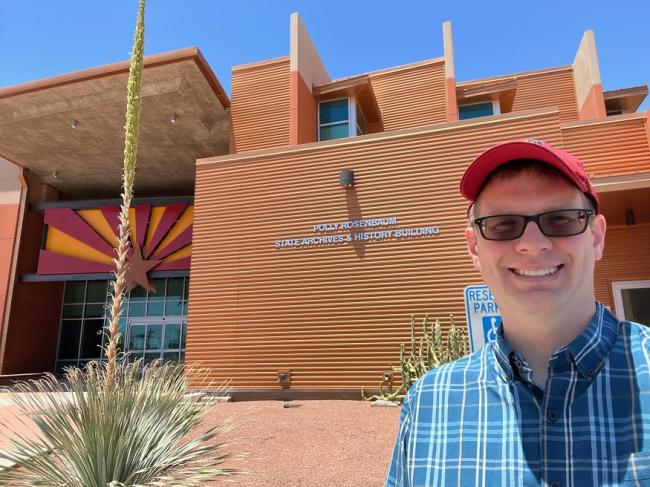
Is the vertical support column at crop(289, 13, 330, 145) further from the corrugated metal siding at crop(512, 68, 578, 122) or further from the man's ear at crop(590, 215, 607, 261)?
the man's ear at crop(590, 215, 607, 261)

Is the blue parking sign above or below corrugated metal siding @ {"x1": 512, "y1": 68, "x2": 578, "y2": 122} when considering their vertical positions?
below

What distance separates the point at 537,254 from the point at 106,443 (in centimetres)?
402

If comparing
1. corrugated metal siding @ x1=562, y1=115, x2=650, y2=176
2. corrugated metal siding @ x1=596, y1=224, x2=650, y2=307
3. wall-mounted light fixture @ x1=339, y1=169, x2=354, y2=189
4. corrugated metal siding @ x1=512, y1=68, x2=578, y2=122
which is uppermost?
corrugated metal siding @ x1=512, y1=68, x2=578, y2=122

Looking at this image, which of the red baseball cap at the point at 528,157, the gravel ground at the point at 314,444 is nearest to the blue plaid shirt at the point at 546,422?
the red baseball cap at the point at 528,157

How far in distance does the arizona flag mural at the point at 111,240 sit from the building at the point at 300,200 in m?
0.07

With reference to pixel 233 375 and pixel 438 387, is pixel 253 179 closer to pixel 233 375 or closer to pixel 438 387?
pixel 233 375

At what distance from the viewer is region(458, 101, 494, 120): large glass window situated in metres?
16.6

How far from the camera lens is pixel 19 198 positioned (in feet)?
67.3

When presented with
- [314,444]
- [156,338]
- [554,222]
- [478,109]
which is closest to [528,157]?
[554,222]

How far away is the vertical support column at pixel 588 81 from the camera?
48.7ft

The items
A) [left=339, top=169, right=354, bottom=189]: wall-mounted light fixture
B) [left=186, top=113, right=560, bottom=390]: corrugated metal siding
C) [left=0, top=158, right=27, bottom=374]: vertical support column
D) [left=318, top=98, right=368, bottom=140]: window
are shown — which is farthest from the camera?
[left=0, top=158, right=27, bottom=374]: vertical support column

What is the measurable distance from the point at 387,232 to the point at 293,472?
7.07 metres

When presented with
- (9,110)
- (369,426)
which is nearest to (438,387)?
(369,426)

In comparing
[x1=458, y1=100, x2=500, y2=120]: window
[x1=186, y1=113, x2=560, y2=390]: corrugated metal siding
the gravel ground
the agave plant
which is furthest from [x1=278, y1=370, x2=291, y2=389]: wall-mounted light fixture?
[x1=458, y1=100, x2=500, y2=120]: window
